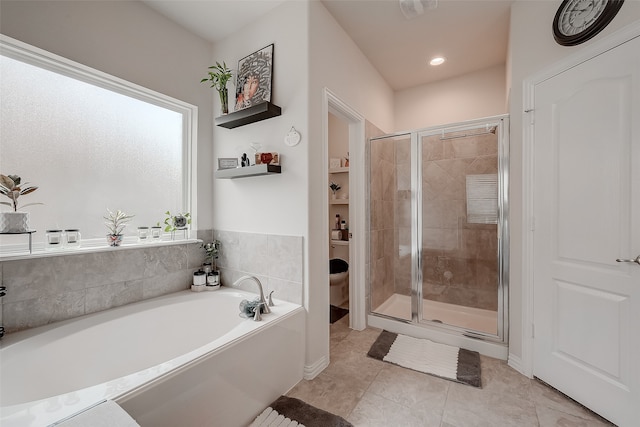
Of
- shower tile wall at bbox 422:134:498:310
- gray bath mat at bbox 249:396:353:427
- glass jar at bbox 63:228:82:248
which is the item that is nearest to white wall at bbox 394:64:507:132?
shower tile wall at bbox 422:134:498:310

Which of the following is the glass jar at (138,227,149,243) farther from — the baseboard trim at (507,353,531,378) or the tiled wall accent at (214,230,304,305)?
the baseboard trim at (507,353,531,378)

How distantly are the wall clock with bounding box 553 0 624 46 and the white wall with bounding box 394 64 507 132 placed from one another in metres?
1.21

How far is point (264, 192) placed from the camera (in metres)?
2.09

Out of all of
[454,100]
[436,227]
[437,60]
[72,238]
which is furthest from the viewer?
[454,100]

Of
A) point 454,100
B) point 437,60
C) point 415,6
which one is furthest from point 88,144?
point 454,100

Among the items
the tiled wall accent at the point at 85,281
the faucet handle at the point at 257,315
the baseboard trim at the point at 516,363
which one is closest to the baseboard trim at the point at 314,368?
the faucet handle at the point at 257,315

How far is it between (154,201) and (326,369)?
1960mm

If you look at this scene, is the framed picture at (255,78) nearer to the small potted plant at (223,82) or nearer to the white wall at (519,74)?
the small potted plant at (223,82)

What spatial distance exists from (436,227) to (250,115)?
6.84ft

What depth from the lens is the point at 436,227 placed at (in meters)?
2.70

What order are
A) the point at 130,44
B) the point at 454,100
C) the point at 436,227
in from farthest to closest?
the point at 454,100, the point at 436,227, the point at 130,44

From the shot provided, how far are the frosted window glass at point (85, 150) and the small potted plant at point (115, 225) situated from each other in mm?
47

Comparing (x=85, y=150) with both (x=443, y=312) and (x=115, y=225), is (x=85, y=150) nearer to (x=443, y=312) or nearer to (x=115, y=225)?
(x=115, y=225)

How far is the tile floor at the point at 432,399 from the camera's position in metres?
1.49
